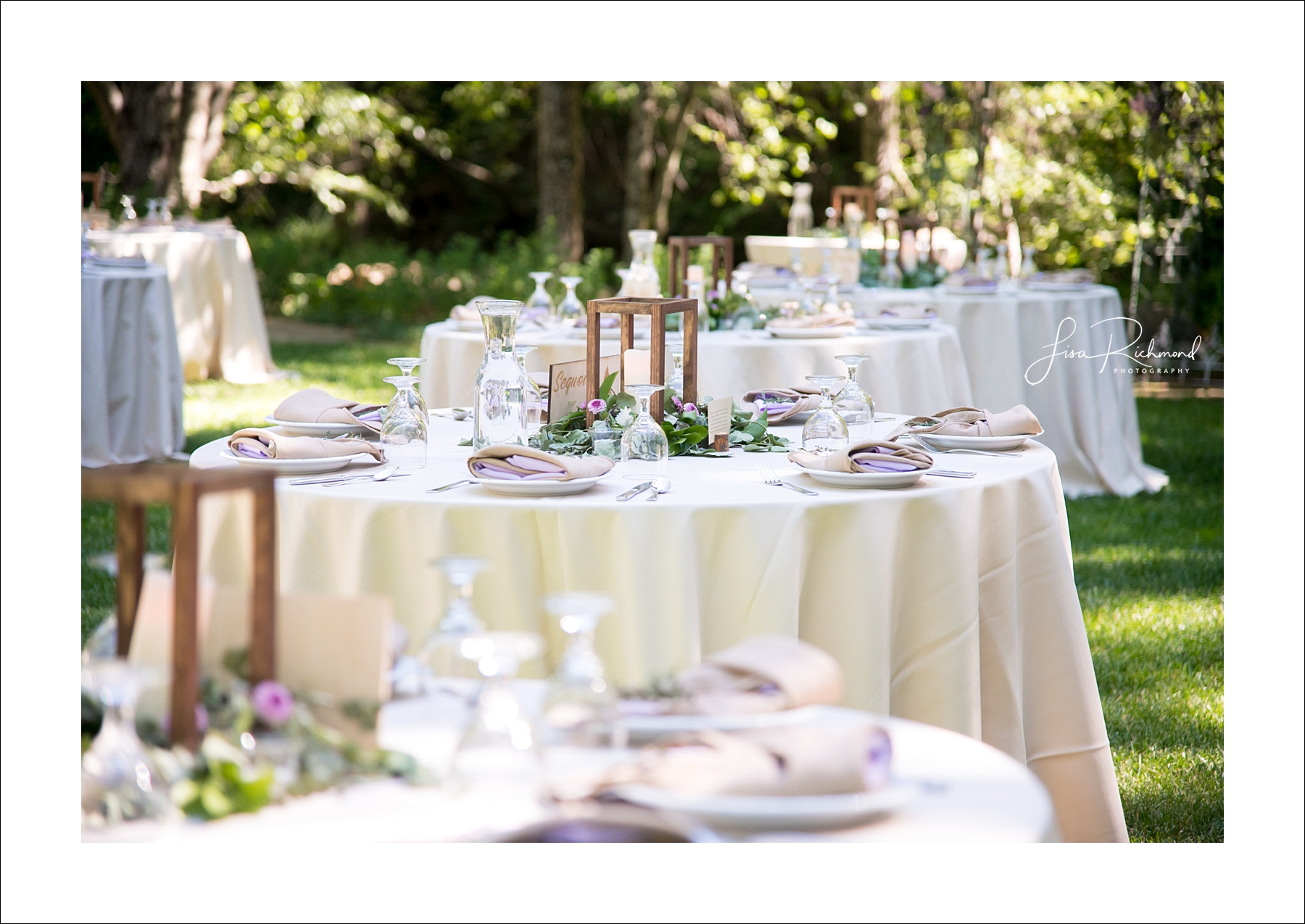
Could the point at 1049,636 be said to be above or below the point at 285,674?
below

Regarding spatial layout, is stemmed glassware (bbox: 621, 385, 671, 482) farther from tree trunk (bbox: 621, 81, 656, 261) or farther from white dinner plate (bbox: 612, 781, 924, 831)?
tree trunk (bbox: 621, 81, 656, 261)

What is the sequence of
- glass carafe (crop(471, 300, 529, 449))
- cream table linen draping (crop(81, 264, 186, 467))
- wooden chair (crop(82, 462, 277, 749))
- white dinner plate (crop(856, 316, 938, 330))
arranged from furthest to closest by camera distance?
cream table linen draping (crop(81, 264, 186, 467))
white dinner plate (crop(856, 316, 938, 330))
glass carafe (crop(471, 300, 529, 449))
wooden chair (crop(82, 462, 277, 749))

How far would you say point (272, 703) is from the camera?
1370mm

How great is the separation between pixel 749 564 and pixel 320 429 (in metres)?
1.21

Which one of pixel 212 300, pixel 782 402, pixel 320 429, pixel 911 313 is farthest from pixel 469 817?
pixel 212 300

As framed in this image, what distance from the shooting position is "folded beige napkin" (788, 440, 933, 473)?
238cm

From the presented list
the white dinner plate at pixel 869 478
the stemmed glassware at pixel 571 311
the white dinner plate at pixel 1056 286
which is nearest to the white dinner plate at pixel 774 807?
the white dinner plate at pixel 869 478

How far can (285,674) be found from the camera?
1.40 meters

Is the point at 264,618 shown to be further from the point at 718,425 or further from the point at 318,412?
the point at 318,412

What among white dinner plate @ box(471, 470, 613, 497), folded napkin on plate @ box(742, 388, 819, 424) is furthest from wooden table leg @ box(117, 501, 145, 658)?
folded napkin on plate @ box(742, 388, 819, 424)

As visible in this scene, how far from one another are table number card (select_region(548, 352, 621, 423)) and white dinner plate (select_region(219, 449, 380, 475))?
1.51ft
